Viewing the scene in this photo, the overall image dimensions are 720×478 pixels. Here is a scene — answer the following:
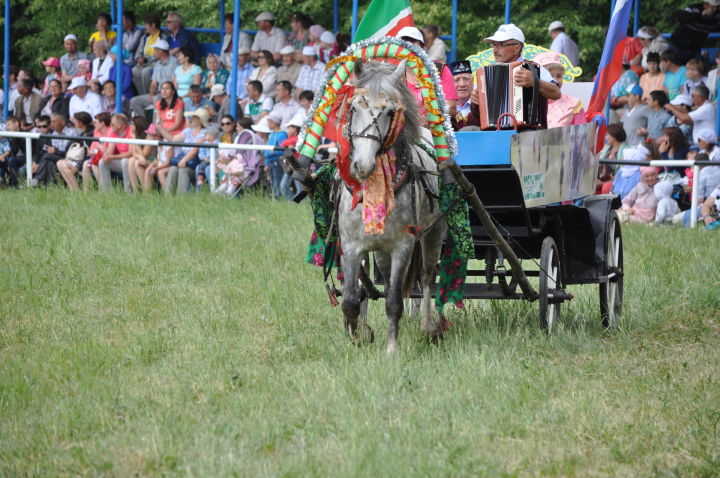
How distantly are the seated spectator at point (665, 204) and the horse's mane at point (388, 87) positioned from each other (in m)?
8.02

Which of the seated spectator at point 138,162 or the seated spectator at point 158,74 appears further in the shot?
the seated spectator at point 158,74

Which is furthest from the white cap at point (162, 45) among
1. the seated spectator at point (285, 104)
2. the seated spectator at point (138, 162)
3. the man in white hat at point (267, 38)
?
the seated spectator at point (285, 104)

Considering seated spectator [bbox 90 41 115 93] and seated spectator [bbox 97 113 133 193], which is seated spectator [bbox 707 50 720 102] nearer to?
seated spectator [bbox 97 113 133 193]

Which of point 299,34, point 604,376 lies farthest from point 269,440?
point 299,34

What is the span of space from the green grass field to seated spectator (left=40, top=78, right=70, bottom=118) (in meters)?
10.1

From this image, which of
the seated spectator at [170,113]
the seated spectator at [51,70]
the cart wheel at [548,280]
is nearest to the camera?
the cart wheel at [548,280]

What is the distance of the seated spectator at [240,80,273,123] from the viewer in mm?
18078

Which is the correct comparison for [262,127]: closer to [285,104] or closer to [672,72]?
[285,104]

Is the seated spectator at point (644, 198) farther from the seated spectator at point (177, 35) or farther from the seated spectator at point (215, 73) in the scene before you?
the seated spectator at point (177, 35)

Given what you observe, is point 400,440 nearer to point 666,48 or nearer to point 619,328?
point 619,328

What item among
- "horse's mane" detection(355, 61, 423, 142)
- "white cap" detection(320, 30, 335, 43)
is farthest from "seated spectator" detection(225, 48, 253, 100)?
"horse's mane" detection(355, 61, 423, 142)

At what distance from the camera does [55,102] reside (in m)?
21.3

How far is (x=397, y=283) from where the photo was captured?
7.50m

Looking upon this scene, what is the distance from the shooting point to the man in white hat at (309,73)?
18.2 metres
